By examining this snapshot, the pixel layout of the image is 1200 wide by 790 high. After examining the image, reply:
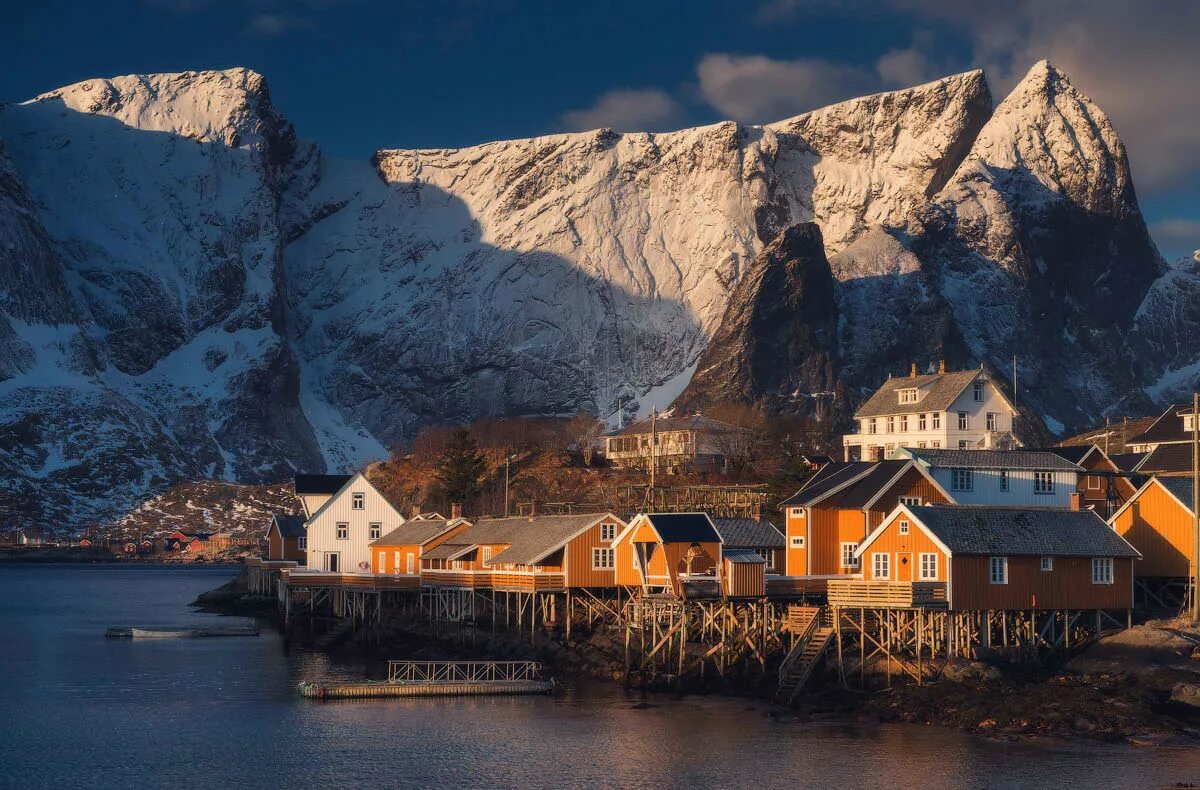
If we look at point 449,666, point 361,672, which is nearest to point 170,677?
point 361,672

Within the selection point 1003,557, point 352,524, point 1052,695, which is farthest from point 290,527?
point 1052,695

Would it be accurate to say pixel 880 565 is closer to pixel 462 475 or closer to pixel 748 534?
pixel 748 534

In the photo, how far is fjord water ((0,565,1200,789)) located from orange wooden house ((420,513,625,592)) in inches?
348

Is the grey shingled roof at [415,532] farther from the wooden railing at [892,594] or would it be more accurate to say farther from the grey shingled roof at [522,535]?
the wooden railing at [892,594]

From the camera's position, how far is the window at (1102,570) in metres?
59.2

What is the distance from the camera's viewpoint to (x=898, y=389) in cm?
10625

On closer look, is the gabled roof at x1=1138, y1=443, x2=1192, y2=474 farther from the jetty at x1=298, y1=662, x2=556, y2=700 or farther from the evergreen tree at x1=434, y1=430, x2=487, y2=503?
the evergreen tree at x1=434, y1=430, x2=487, y2=503

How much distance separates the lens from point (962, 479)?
69750 mm

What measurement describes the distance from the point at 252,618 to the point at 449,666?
47.1 meters

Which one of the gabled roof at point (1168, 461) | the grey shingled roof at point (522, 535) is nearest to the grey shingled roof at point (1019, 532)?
the gabled roof at point (1168, 461)

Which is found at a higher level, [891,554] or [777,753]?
[891,554]

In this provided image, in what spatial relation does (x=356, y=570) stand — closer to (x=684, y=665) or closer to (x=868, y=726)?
(x=684, y=665)

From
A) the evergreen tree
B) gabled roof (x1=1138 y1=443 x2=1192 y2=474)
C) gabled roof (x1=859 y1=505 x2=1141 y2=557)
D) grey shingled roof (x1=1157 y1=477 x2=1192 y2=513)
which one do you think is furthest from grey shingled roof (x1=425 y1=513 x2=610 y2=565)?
gabled roof (x1=1138 y1=443 x2=1192 y2=474)

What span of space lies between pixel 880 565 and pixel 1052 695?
913 centimetres
